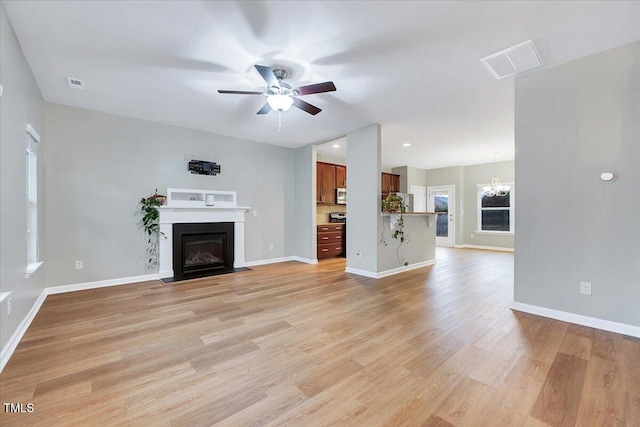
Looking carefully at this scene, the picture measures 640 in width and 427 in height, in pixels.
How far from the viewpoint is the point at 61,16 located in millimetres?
2146

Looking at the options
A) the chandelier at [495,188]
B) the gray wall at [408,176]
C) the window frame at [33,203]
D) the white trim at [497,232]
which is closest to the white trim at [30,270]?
the window frame at [33,203]

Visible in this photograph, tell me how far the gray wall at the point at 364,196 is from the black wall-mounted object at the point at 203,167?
8.29 feet

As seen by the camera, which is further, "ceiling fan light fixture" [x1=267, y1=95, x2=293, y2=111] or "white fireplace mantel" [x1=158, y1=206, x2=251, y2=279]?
"white fireplace mantel" [x1=158, y1=206, x2=251, y2=279]

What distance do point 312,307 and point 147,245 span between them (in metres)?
3.10

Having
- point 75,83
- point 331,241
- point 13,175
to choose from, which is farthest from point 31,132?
point 331,241

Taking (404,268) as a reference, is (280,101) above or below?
above

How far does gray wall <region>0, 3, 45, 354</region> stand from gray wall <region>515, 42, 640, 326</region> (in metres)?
4.73

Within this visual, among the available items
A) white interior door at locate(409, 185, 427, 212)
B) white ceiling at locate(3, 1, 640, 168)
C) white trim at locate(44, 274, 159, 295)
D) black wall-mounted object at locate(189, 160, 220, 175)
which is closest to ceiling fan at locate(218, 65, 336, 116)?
white ceiling at locate(3, 1, 640, 168)

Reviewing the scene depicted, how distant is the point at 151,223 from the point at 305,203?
117 inches

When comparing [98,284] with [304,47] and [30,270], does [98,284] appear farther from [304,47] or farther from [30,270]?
[304,47]

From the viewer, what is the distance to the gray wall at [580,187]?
2.54m

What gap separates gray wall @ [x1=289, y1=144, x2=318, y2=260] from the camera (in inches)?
238

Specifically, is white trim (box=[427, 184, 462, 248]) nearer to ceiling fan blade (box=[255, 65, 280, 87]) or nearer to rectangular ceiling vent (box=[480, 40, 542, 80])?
rectangular ceiling vent (box=[480, 40, 542, 80])

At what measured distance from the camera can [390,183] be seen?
8828 millimetres
